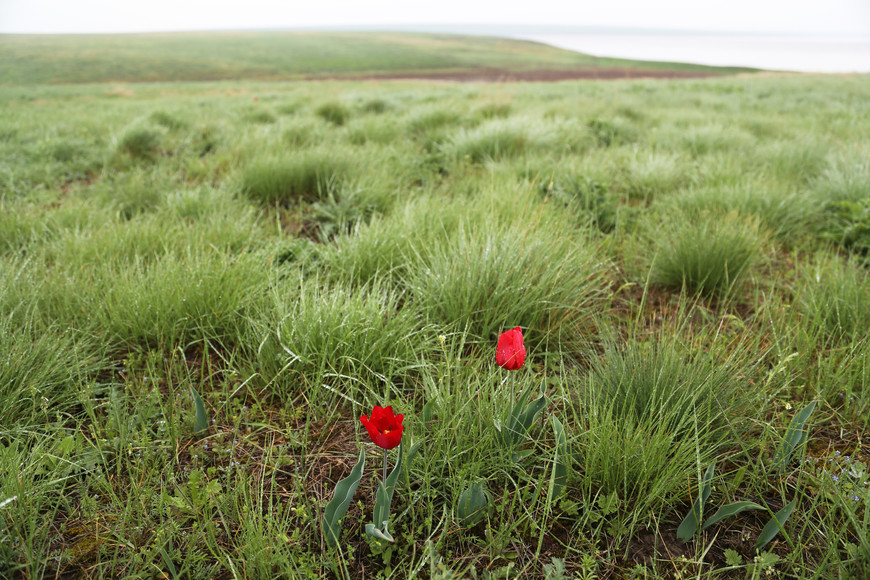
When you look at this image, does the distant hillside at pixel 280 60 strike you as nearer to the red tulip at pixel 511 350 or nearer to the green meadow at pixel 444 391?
the green meadow at pixel 444 391

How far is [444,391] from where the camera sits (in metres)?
1.46

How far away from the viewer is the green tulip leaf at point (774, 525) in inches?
44.0

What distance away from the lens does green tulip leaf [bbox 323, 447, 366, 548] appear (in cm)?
112

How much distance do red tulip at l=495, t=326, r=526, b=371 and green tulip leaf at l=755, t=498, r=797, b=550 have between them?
0.71 m

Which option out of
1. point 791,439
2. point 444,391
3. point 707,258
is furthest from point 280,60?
point 791,439

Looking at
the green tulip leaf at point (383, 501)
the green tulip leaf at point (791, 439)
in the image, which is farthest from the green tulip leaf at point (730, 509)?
the green tulip leaf at point (383, 501)

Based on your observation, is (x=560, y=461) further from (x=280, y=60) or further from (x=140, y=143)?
(x=280, y=60)

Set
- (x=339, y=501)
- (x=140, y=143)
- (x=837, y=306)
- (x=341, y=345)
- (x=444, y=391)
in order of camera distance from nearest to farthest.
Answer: (x=339, y=501) → (x=444, y=391) → (x=341, y=345) → (x=837, y=306) → (x=140, y=143)

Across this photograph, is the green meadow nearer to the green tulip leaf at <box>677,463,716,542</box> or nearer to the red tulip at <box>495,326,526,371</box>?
the green tulip leaf at <box>677,463,716,542</box>

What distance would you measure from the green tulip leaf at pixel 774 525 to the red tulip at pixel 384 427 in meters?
0.93

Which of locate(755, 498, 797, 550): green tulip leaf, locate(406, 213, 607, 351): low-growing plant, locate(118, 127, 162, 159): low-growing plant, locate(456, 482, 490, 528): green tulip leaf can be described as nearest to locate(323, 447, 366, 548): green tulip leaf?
locate(456, 482, 490, 528): green tulip leaf

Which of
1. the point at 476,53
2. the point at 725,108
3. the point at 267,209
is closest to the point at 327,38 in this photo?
the point at 476,53

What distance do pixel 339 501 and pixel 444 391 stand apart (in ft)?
1.52

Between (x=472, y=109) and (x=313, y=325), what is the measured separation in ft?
18.8
